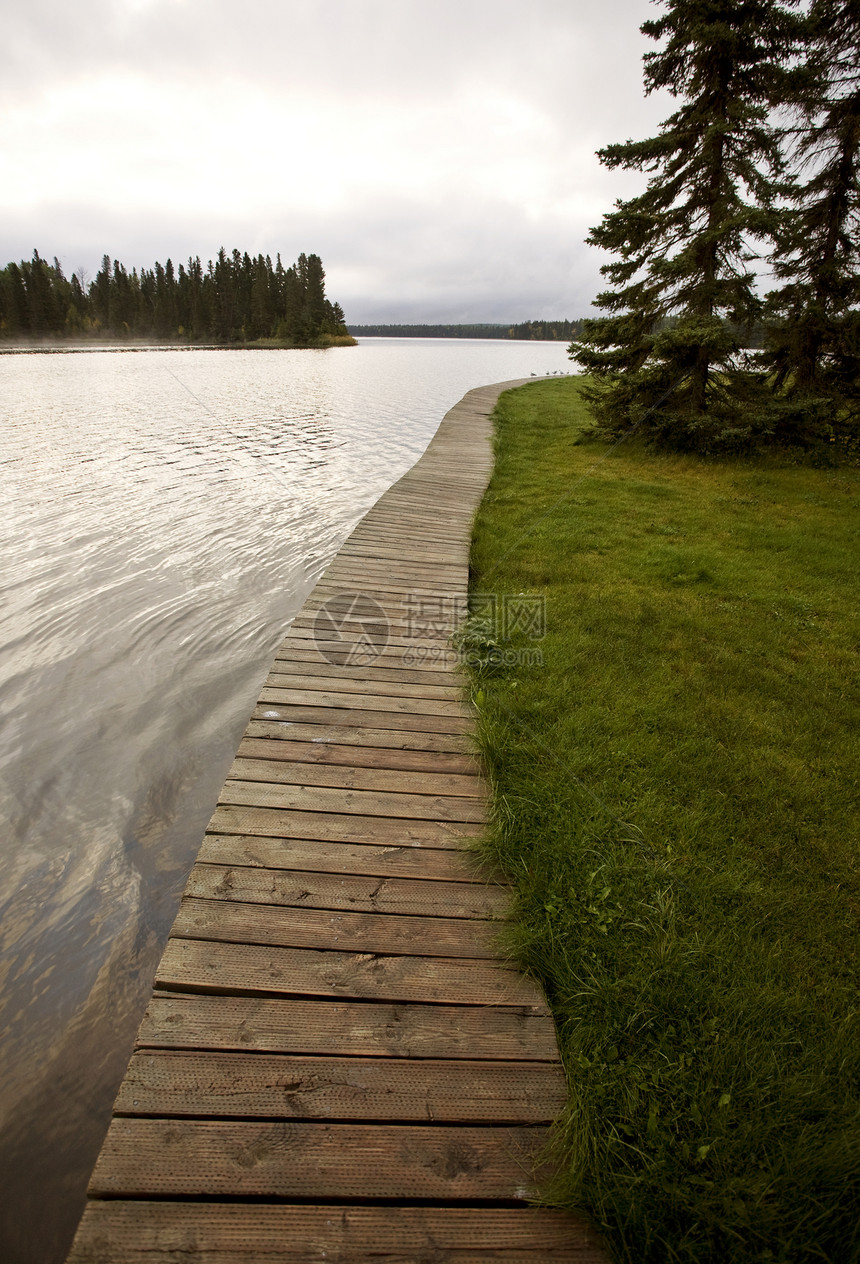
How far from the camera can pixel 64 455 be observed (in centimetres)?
1191

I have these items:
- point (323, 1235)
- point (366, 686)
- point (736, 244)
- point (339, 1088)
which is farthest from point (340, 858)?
point (736, 244)

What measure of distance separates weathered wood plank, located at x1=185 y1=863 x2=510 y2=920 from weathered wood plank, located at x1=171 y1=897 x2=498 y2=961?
0.03 m

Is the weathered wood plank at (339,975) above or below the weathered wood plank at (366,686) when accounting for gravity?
below

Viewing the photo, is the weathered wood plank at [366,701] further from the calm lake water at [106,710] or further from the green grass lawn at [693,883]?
the calm lake water at [106,710]

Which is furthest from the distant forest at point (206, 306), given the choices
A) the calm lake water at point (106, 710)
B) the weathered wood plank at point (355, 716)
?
the weathered wood plank at point (355, 716)

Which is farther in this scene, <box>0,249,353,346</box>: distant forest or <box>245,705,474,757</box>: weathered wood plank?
<box>0,249,353,346</box>: distant forest

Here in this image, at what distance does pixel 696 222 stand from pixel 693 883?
11.7m

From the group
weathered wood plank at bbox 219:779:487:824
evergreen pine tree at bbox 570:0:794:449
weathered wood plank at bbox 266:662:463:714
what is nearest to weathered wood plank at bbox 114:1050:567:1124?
weathered wood plank at bbox 219:779:487:824

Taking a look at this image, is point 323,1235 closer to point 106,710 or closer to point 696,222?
point 106,710

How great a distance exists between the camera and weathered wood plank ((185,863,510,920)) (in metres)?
2.27

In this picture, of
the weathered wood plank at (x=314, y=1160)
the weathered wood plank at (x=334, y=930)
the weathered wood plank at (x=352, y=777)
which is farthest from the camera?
the weathered wood plank at (x=352, y=777)

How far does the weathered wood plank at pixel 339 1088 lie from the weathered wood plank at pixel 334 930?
39 cm

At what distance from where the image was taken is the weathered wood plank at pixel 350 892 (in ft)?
7.45

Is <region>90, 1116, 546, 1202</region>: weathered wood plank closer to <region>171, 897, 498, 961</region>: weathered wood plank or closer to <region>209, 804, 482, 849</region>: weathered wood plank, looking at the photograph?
<region>171, 897, 498, 961</region>: weathered wood plank
